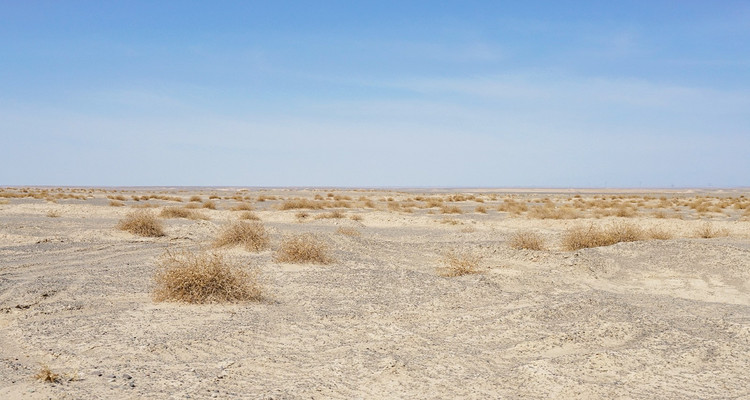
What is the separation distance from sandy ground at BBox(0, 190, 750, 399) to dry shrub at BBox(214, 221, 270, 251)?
106cm

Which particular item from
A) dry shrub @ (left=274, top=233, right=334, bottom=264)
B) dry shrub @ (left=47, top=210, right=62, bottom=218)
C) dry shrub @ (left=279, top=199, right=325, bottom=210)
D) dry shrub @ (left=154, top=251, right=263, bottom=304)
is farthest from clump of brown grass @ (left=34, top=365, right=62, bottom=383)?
dry shrub @ (left=279, top=199, right=325, bottom=210)

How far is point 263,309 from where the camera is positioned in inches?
390

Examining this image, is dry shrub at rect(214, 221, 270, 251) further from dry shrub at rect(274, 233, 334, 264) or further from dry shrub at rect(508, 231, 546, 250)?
dry shrub at rect(508, 231, 546, 250)

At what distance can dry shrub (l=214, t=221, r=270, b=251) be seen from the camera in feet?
57.0

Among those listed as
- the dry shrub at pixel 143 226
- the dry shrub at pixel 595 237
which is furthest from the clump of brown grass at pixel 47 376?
the dry shrub at pixel 143 226

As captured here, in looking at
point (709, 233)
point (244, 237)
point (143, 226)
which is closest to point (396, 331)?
point (244, 237)

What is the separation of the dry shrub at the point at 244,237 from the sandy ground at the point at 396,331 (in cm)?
106

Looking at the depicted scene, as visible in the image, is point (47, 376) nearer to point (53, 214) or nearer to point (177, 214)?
point (53, 214)

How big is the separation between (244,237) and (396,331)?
9954 mm

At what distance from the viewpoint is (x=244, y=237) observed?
1762 cm

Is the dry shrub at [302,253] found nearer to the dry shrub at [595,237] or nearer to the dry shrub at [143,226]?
the dry shrub at [595,237]

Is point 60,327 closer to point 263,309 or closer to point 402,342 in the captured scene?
point 263,309

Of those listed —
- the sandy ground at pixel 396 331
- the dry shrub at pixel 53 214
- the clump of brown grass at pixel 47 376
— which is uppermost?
the dry shrub at pixel 53 214

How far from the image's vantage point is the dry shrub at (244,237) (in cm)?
1738
